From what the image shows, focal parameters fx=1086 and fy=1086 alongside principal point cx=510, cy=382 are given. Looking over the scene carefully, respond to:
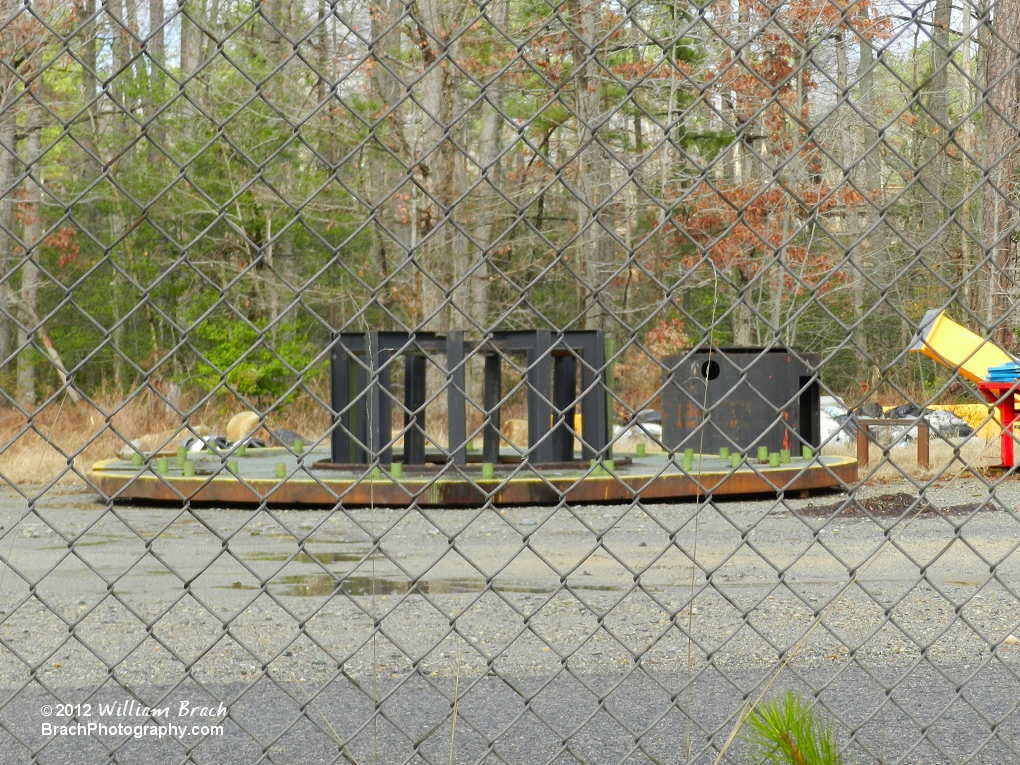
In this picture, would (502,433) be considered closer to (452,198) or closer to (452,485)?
(452,485)

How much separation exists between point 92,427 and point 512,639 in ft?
→ 38.7

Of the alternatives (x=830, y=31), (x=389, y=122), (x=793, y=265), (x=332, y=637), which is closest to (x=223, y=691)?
(x=332, y=637)

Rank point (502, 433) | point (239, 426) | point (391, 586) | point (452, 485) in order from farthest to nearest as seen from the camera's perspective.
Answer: point (239, 426)
point (502, 433)
point (452, 485)
point (391, 586)

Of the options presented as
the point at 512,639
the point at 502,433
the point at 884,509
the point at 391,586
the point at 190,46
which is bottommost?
the point at 884,509

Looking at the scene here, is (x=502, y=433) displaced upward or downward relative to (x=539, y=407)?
downward

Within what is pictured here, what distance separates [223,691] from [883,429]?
1147 cm

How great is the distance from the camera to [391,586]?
218 inches

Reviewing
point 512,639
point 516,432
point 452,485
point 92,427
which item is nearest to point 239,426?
point 92,427

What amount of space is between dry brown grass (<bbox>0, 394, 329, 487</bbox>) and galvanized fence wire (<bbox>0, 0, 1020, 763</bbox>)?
0.09m

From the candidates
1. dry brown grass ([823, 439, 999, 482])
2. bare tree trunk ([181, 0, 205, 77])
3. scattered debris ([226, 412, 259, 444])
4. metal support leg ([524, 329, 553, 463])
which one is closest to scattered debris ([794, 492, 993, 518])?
dry brown grass ([823, 439, 999, 482])

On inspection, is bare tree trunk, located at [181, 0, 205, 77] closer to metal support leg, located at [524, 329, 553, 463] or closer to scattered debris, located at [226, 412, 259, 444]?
scattered debris, located at [226, 412, 259, 444]

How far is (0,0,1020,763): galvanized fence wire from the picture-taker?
2.36 m

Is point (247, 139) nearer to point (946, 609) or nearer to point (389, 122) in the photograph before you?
point (389, 122)

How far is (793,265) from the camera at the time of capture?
1722 centimetres
